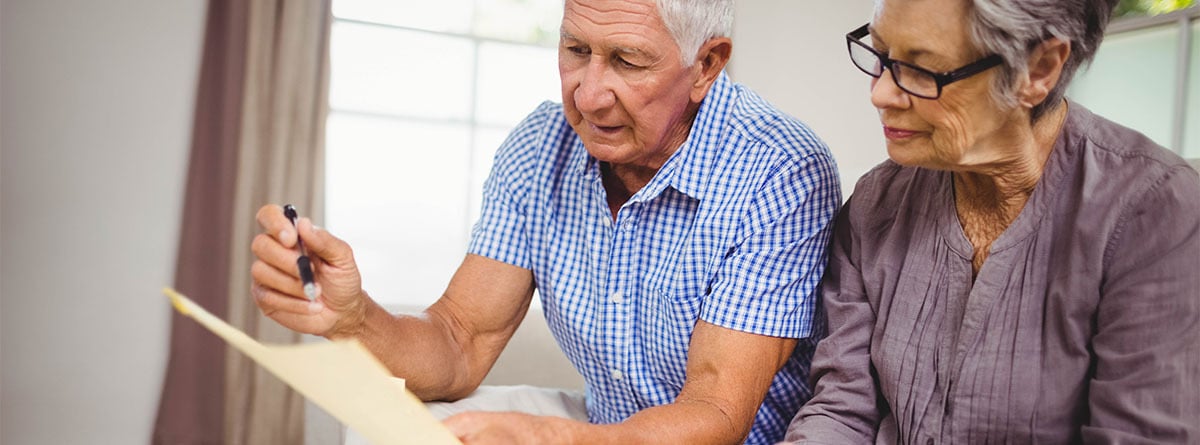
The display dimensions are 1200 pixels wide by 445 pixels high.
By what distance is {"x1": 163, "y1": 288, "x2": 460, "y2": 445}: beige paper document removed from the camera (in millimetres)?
655

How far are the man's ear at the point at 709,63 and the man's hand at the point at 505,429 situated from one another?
592 millimetres

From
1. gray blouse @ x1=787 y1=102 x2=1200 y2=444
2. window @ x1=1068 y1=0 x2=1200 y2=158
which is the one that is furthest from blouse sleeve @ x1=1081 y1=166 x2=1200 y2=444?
window @ x1=1068 y1=0 x2=1200 y2=158

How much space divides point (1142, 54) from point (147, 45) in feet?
10.4

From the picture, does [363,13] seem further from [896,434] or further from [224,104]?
[896,434]

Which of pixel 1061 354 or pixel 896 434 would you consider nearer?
pixel 1061 354

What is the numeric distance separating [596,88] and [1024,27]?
0.57 meters

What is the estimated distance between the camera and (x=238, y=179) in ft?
9.82

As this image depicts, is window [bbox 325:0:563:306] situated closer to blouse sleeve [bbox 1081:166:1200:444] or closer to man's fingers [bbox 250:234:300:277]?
man's fingers [bbox 250:234:300:277]

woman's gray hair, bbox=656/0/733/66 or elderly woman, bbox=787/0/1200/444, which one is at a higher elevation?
woman's gray hair, bbox=656/0/733/66

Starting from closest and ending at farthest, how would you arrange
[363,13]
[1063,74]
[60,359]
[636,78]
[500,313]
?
[1063,74] < [636,78] < [500,313] < [60,359] < [363,13]

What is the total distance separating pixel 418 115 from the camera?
3.31m

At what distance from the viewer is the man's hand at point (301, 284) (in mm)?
1114

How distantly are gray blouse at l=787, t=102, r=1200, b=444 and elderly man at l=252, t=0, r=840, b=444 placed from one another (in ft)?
0.33

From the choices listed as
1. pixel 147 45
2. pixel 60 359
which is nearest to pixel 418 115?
pixel 147 45
